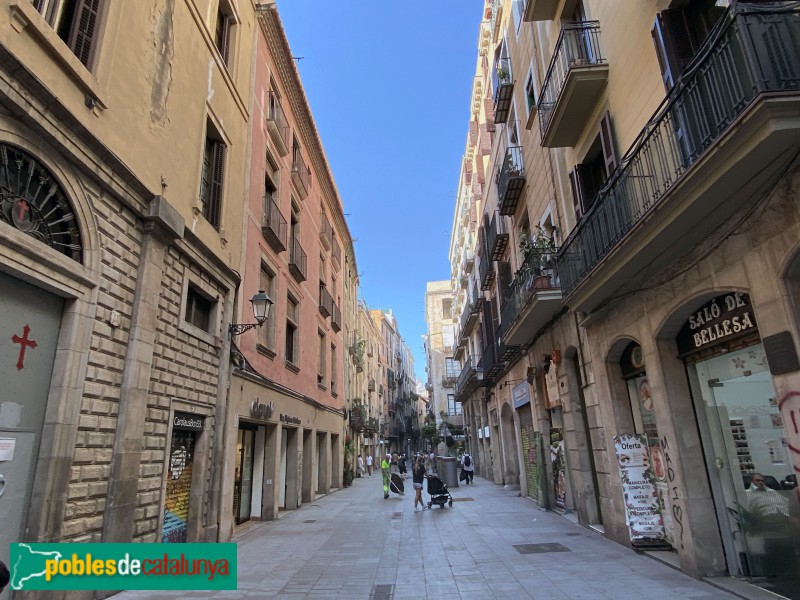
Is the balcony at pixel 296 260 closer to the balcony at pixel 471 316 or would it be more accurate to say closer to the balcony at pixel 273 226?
the balcony at pixel 273 226

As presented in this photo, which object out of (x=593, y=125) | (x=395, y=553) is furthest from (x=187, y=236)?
(x=593, y=125)

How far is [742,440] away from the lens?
623 centimetres

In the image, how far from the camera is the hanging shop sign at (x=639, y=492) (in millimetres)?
7801

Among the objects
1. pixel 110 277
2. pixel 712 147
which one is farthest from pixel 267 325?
pixel 712 147

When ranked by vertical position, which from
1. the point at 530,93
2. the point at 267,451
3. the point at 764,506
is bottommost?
the point at 764,506

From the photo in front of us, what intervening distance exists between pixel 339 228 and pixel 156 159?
20736 mm

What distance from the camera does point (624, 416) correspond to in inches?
347

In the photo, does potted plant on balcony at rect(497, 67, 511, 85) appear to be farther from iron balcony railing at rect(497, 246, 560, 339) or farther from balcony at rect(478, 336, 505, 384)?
balcony at rect(478, 336, 505, 384)

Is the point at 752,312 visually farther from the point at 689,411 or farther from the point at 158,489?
the point at 158,489

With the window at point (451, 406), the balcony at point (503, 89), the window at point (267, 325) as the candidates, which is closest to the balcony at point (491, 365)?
the balcony at point (503, 89)

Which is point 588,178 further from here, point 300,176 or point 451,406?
point 451,406

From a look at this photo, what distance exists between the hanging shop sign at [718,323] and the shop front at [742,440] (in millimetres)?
12

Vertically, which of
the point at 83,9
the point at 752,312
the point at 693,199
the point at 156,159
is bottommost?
the point at 752,312

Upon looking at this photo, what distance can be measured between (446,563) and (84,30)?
364 inches
